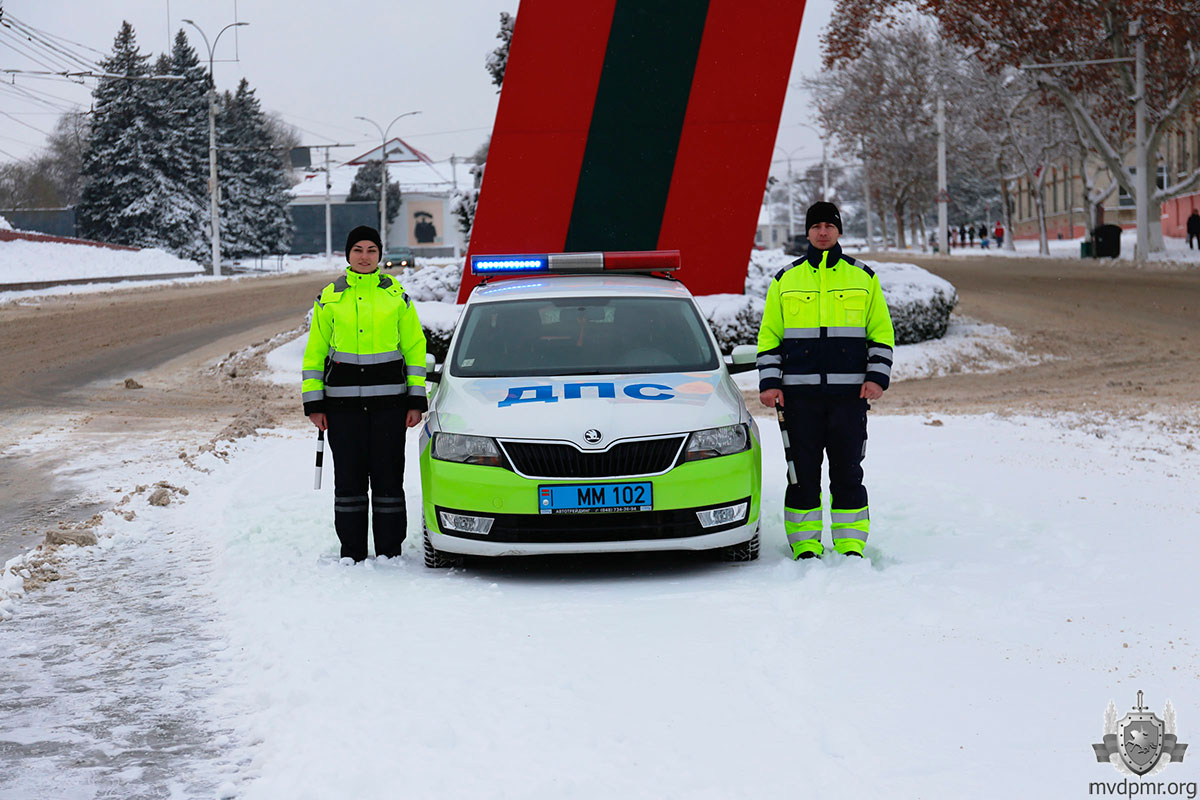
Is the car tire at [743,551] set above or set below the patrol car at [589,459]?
below

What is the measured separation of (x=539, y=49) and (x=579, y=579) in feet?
35.7

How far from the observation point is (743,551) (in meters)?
7.13

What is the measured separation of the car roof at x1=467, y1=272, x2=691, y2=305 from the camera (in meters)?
8.08

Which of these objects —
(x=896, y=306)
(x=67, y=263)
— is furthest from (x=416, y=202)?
(x=896, y=306)

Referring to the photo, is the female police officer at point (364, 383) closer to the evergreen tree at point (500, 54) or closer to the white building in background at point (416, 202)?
the evergreen tree at point (500, 54)

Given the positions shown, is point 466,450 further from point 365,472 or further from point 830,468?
point 830,468

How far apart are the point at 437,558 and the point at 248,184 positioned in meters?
76.5

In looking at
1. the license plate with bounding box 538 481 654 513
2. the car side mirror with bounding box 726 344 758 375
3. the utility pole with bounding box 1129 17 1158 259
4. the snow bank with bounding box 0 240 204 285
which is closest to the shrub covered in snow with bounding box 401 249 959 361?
the car side mirror with bounding box 726 344 758 375

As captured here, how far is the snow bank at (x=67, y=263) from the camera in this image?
140 ft

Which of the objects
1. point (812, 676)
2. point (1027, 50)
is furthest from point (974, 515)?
point (1027, 50)

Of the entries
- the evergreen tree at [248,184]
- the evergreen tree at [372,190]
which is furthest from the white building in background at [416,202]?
the evergreen tree at [248,184]

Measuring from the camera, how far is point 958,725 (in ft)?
14.8

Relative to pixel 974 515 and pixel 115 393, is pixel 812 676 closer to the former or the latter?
pixel 974 515

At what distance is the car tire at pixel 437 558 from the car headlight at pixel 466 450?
45 centimetres
